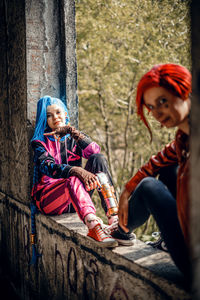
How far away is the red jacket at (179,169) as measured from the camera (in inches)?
54.4

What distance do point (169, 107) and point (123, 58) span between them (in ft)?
16.9

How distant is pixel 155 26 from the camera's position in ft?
19.6

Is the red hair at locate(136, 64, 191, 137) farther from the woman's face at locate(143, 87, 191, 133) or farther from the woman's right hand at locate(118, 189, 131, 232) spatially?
the woman's right hand at locate(118, 189, 131, 232)

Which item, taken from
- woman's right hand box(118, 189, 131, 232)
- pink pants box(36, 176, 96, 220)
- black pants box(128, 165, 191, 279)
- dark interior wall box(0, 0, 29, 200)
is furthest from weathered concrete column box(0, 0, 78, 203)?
black pants box(128, 165, 191, 279)

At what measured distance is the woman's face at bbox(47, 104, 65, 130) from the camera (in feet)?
8.96

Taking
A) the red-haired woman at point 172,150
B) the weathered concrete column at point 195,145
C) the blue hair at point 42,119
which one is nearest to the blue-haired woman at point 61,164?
the blue hair at point 42,119

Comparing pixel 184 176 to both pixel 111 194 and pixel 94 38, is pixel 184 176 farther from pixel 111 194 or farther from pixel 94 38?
pixel 94 38

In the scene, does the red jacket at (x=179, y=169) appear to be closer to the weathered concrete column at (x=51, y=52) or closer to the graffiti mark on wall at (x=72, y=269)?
the graffiti mark on wall at (x=72, y=269)

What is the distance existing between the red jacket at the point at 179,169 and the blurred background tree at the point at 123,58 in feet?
12.6

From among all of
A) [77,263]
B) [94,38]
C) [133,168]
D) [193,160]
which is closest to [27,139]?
[77,263]

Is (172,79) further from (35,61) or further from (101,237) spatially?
(35,61)

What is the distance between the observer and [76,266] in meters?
2.26

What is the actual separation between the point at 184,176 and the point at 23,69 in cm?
212

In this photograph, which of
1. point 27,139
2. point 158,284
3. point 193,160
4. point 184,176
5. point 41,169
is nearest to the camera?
point 193,160
